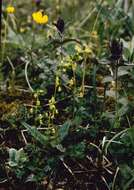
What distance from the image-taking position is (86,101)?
2.03 m

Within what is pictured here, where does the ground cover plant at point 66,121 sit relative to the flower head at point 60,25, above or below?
below

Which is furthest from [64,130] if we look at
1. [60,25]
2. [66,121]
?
[60,25]

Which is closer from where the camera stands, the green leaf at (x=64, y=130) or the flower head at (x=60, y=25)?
the green leaf at (x=64, y=130)

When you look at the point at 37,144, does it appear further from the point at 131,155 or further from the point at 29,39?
the point at 29,39

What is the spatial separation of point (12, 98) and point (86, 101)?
1.25ft

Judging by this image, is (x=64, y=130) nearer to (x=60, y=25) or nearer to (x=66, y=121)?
(x=66, y=121)

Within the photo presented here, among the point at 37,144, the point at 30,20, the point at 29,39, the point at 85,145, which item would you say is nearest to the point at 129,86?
the point at 85,145

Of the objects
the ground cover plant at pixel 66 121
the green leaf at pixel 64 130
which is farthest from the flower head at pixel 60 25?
the green leaf at pixel 64 130

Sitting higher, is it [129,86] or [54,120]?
[129,86]

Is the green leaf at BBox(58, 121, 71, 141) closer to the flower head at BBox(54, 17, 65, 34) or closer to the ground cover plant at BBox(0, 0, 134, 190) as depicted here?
the ground cover plant at BBox(0, 0, 134, 190)

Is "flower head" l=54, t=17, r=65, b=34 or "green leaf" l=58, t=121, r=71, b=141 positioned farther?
"flower head" l=54, t=17, r=65, b=34

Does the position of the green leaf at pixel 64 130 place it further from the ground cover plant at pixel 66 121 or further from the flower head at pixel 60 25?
the flower head at pixel 60 25

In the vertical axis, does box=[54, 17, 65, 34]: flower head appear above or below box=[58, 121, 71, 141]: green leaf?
above

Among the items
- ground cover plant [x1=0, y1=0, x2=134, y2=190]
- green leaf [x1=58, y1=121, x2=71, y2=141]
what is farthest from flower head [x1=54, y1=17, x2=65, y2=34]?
green leaf [x1=58, y1=121, x2=71, y2=141]
